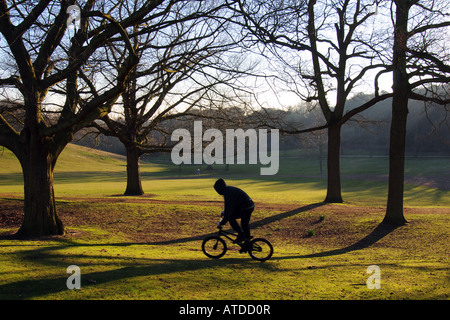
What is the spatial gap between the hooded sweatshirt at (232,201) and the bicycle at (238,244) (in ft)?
2.00

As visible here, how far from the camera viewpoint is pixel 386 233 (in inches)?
579

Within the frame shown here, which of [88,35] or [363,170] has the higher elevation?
[88,35]

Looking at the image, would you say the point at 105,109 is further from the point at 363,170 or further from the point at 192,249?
the point at 363,170

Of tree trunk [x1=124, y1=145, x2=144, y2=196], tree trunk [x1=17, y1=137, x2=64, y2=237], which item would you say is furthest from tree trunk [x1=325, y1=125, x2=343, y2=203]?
tree trunk [x1=17, y1=137, x2=64, y2=237]

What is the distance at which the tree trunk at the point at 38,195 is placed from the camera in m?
12.8

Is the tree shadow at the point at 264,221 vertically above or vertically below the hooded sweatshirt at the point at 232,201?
below

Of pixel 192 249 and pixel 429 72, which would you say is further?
pixel 429 72

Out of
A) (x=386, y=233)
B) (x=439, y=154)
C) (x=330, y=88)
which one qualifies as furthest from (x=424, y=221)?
(x=439, y=154)

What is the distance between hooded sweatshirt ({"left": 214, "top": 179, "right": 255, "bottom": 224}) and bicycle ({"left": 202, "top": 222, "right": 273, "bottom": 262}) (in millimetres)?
608

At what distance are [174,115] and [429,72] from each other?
15.2 m

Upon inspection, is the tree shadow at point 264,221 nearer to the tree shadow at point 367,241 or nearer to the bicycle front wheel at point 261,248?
the tree shadow at point 367,241

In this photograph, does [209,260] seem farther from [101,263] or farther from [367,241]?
[367,241]

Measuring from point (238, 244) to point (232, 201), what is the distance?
126 centimetres

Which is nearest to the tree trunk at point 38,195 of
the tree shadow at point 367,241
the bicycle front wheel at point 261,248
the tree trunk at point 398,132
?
the bicycle front wheel at point 261,248
